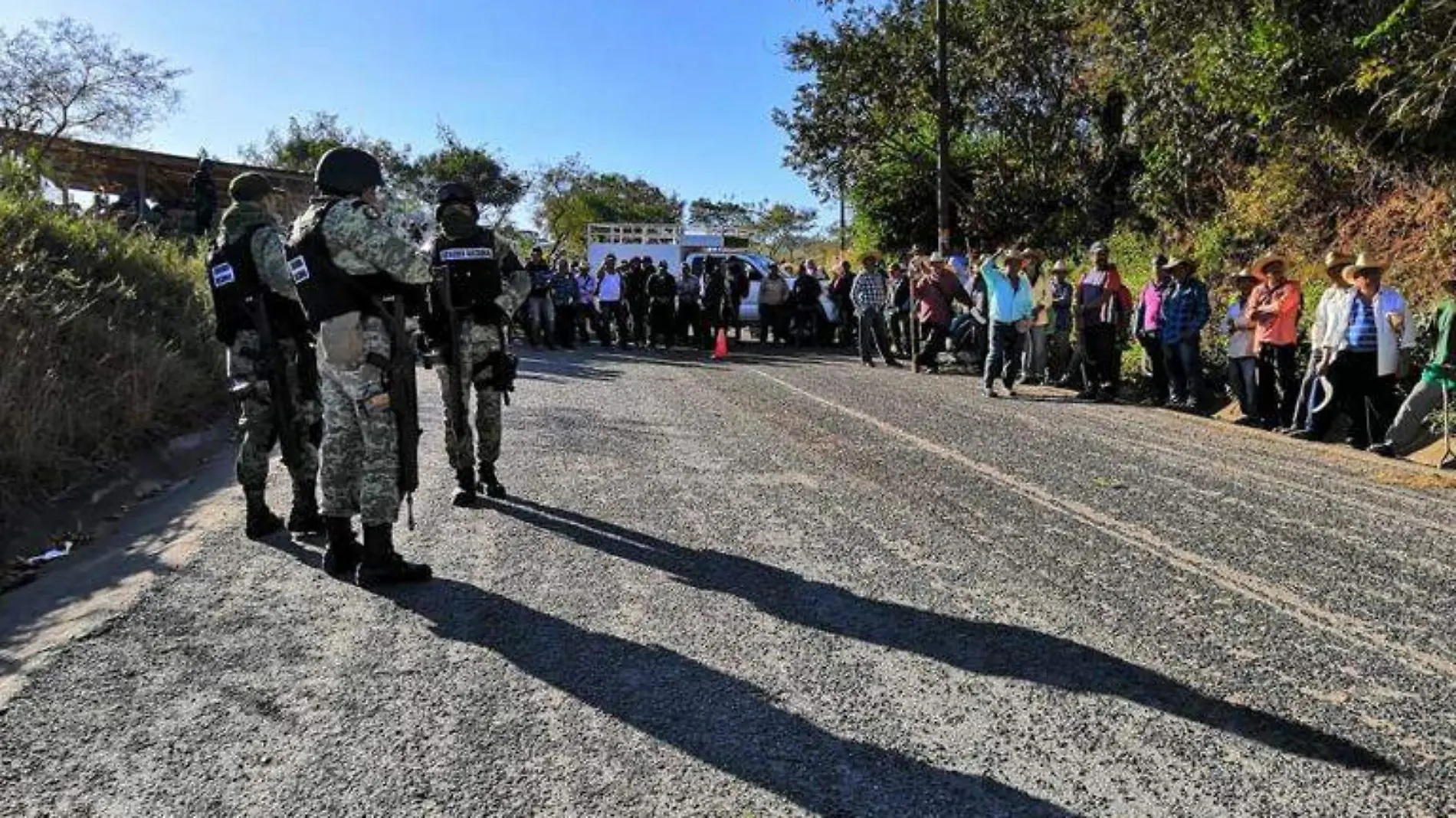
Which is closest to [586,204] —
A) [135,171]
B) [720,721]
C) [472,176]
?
[472,176]

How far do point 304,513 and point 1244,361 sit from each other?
889 centimetres

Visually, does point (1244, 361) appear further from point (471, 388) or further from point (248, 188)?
point (248, 188)

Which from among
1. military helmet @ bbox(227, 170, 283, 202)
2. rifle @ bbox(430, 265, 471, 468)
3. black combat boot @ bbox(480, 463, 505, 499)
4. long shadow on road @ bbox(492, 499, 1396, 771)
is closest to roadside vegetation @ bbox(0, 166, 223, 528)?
military helmet @ bbox(227, 170, 283, 202)

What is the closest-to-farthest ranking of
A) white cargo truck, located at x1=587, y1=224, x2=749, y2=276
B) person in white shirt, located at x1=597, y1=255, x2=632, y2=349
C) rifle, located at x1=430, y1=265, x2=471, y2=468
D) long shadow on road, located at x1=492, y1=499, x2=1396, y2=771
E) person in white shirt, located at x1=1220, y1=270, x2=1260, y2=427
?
long shadow on road, located at x1=492, y1=499, x2=1396, y2=771 < rifle, located at x1=430, y1=265, x2=471, y2=468 < person in white shirt, located at x1=1220, y1=270, x2=1260, y2=427 < person in white shirt, located at x1=597, y1=255, x2=632, y2=349 < white cargo truck, located at x1=587, y1=224, x2=749, y2=276

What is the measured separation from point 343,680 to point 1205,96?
13736 mm

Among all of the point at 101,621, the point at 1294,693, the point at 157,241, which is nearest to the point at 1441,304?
the point at 1294,693

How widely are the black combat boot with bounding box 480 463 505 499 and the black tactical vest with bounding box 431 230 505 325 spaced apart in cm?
94

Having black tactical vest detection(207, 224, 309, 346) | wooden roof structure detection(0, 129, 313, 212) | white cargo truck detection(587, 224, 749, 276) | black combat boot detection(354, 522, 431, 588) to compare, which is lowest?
black combat boot detection(354, 522, 431, 588)

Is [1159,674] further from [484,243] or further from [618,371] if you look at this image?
[618,371]

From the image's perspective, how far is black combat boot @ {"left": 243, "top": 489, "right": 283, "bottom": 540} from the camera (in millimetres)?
5898

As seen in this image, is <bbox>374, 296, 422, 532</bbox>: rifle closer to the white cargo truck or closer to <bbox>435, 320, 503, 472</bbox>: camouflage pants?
<bbox>435, 320, 503, 472</bbox>: camouflage pants

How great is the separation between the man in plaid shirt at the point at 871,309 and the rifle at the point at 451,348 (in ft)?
33.6

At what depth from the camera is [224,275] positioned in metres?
5.78

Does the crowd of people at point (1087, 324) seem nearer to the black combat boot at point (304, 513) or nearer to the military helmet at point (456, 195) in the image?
the military helmet at point (456, 195)
